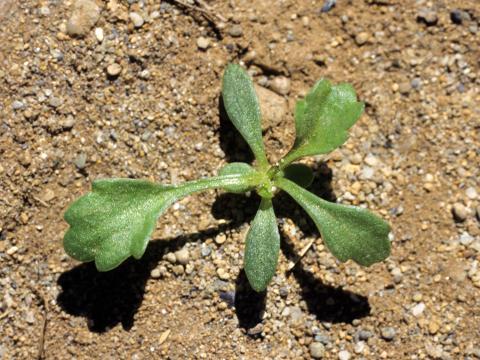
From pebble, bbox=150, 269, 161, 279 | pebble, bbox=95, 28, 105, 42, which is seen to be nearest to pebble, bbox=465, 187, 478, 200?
pebble, bbox=150, 269, 161, 279

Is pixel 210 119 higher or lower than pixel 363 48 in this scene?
lower

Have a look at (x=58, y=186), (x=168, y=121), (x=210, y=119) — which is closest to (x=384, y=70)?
(x=210, y=119)

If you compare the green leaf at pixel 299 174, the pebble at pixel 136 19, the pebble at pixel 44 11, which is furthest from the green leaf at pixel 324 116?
the pebble at pixel 44 11

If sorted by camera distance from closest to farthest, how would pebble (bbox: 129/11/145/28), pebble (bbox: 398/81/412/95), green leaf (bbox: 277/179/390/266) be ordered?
green leaf (bbox: 277/179/390/266) < pebble (bbox: 129/11/145/28) < pebble (bbox: 398/81/412/95)

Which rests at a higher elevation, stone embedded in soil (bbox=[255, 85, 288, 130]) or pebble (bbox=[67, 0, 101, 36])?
pebble (bbox=[67, 0, 101, 36])

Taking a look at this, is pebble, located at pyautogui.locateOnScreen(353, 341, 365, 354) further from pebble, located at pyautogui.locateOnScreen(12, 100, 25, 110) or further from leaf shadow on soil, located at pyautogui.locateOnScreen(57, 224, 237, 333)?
pebble, located at pyautogui.locateOnScreen(12, 100, 25, 110)

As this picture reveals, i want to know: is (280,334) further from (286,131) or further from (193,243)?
(286,131)
